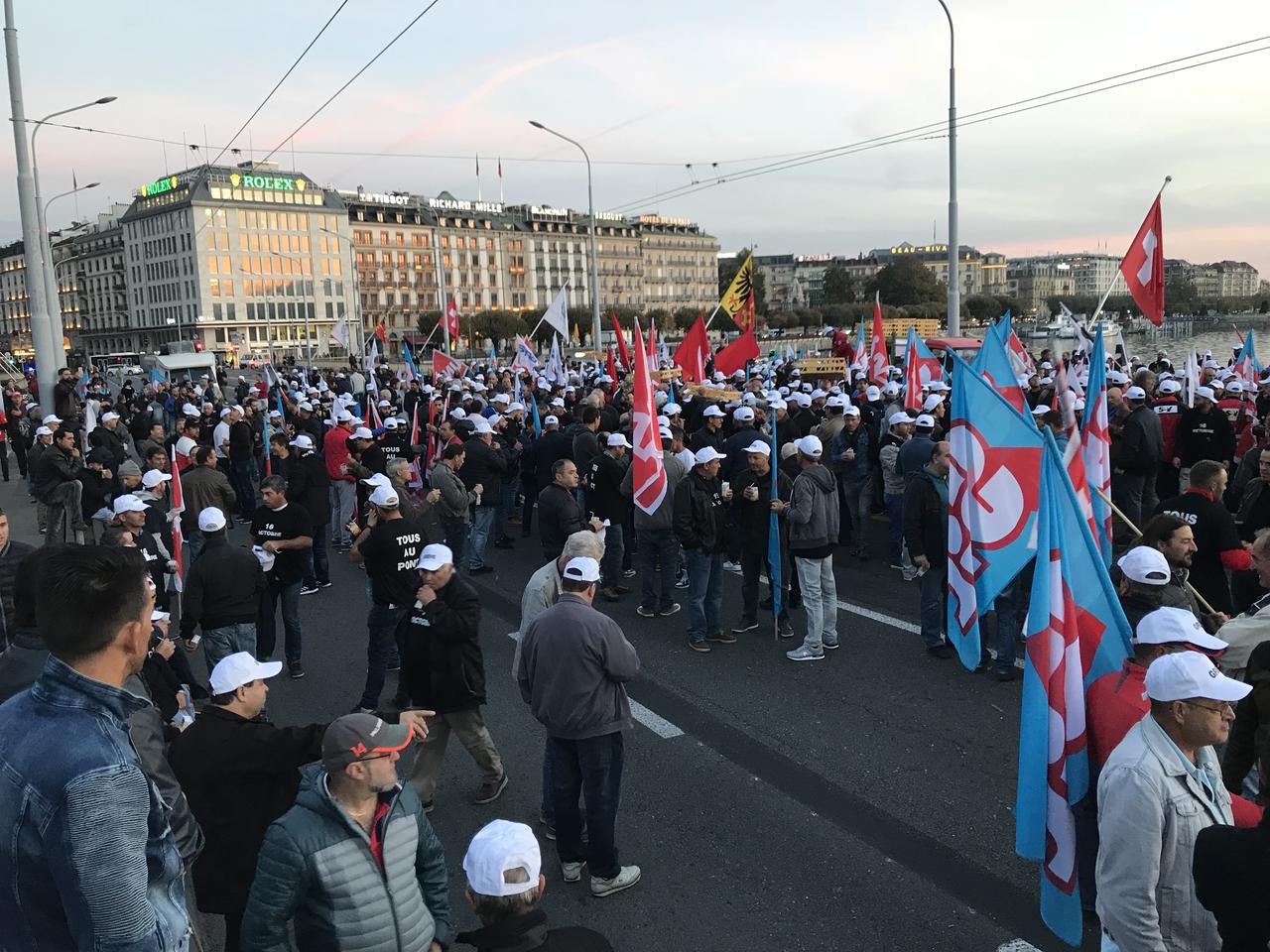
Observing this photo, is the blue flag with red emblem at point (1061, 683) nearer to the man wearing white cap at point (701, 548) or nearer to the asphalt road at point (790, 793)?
the asphalt road at point (790, 793)

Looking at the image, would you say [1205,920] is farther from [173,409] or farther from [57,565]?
[173,409]

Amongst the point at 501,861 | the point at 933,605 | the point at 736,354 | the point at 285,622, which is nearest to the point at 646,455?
the point at 933,605

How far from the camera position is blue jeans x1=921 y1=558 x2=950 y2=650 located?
7.75 meters

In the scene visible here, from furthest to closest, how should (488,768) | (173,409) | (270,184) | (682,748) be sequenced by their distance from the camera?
1. (270,184)
2. (173,409)
3. (682,748)
4. (488,768)

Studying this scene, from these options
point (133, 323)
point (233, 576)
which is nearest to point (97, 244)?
point (133, 323)

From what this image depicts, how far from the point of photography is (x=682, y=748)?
630cm

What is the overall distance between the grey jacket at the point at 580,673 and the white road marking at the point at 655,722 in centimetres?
183

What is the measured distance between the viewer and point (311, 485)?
415 inches

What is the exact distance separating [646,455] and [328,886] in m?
5.96

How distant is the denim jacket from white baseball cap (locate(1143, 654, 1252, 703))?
288 cm

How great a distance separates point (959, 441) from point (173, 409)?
76.6ft

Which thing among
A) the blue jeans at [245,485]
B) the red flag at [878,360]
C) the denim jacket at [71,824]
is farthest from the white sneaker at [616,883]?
the red flag at [878,360]

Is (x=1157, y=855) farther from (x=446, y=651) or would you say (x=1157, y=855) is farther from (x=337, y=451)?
(x=337, y=451)

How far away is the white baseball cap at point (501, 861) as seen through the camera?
2604 mm
